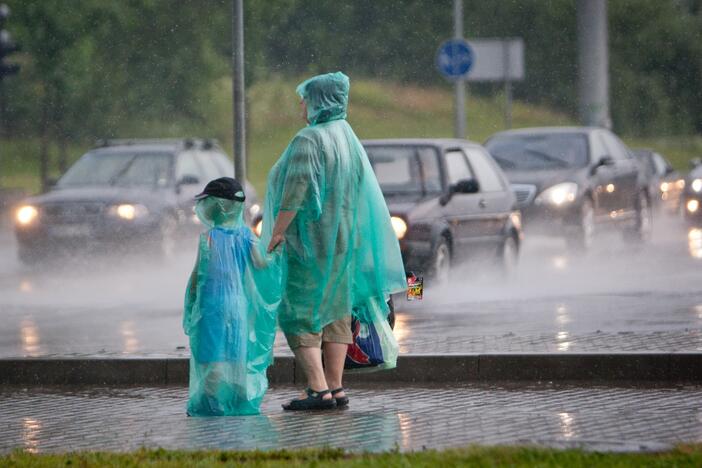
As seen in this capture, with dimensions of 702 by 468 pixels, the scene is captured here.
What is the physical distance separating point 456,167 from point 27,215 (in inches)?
229

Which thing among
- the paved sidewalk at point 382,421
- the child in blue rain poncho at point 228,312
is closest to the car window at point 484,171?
the paved sidewalk at point 382,421

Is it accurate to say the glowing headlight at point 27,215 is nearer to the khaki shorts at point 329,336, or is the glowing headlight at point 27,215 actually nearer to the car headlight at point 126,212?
the car headlight at point 126,212

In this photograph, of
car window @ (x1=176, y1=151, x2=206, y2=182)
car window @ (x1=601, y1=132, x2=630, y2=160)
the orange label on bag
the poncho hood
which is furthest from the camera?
car window @ (x1=601, y1=132, x2=630, y2=160)

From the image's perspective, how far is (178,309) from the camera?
597 inches

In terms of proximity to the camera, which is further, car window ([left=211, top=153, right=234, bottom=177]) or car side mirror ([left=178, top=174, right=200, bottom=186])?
car window ([left=211, top=153, right=234, bottom=177])

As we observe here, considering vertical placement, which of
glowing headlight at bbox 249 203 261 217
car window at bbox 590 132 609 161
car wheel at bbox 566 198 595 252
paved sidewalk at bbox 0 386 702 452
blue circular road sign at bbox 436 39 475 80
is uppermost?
blue circular road sign at bbox 436 39 475 80

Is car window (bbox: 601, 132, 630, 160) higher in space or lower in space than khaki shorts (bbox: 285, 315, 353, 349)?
higher

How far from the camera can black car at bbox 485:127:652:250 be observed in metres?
22.0

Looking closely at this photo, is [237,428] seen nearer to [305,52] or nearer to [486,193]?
[486,193]

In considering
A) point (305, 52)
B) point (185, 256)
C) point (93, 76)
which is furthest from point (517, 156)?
point (305, 52)

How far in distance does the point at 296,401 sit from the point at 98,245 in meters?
11.6

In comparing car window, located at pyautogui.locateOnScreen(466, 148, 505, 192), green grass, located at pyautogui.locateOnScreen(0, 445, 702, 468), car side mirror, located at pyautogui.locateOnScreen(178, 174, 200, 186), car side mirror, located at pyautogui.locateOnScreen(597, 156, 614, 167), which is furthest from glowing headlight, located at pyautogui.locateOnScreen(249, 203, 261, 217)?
green grass, located at pyautogui.locateOnScreen(0, 445, 702, 468)

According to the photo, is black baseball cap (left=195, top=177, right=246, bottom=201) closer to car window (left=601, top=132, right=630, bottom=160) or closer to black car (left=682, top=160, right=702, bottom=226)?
car window (left=601, top=132, right=630, bottom=160)

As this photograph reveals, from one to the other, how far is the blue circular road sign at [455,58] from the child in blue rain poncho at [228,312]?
19.8 m
